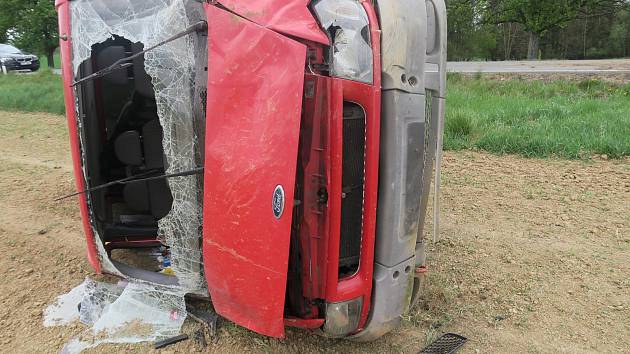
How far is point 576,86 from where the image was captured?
405 inches

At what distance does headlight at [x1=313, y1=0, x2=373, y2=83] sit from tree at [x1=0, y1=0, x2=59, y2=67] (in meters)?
25.6

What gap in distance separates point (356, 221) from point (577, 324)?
146 centimetres

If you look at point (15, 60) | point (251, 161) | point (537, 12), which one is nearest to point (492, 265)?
point (251, 161)

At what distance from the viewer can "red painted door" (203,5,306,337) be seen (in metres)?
2.12

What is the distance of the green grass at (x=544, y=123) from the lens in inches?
227

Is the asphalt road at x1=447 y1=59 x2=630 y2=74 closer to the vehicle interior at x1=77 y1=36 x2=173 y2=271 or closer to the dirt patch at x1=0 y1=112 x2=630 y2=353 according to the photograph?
the dirt patch at x1=0 y1=112 x2=630 y2=353

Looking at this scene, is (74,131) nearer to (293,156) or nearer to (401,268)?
(293,156)

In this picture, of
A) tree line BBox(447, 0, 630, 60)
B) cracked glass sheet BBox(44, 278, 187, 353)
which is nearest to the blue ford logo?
cracked glass sheet BBox(44, 278, 187, 353)

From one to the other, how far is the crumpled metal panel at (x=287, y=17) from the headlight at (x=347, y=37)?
5cm

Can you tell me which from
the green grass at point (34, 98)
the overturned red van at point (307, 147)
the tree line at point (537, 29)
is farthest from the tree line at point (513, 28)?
the overturned red van at point (307, 147)

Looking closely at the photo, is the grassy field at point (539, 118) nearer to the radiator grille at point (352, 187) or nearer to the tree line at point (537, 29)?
the radiator grille at point (352, 187)

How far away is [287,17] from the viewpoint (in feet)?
7.05

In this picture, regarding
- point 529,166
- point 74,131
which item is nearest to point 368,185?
point 74,131

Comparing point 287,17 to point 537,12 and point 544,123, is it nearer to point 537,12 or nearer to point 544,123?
point 544,123
